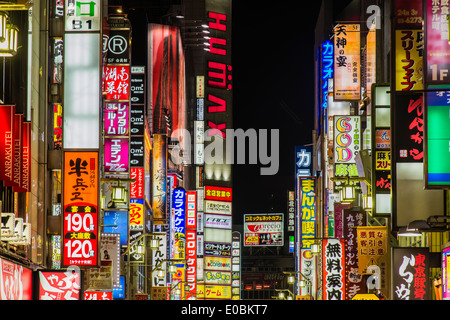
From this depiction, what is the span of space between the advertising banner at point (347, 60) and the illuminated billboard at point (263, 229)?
72240mm

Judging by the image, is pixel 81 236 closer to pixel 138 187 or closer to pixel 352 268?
pixel 352 268

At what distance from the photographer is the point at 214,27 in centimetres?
8800

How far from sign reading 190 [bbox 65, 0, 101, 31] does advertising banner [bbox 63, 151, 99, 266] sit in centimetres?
374

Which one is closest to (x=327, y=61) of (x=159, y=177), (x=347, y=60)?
(x=159, y=177)

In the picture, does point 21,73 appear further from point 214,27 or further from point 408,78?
point 214,27

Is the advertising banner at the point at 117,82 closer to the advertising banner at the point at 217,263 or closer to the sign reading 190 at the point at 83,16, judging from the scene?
A: the sign reading 190 at the point at 83,16

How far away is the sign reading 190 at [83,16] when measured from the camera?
78.0 feet

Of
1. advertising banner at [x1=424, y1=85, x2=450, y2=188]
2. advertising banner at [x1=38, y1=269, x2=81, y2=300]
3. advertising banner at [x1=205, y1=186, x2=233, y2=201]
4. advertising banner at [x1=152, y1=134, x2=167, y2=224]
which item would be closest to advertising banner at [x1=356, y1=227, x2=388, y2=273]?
advertising banner at [x1=38, y1=269, x2=81, y2=300]

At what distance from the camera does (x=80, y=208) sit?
22.4m

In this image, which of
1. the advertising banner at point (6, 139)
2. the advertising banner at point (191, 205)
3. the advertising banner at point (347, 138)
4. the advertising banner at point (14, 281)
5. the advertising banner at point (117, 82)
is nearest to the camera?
the advertising banner at point (14, 281)

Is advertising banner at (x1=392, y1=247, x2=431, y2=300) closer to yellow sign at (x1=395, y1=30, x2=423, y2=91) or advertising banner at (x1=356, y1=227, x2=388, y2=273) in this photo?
yellow sign at (x1=395, y1=30, x2=423, y2=91)

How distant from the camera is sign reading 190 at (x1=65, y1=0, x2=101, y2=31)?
23781 mm

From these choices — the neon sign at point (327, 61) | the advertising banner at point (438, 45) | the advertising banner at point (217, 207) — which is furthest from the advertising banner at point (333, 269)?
the advertising banner at point (217, 207)
